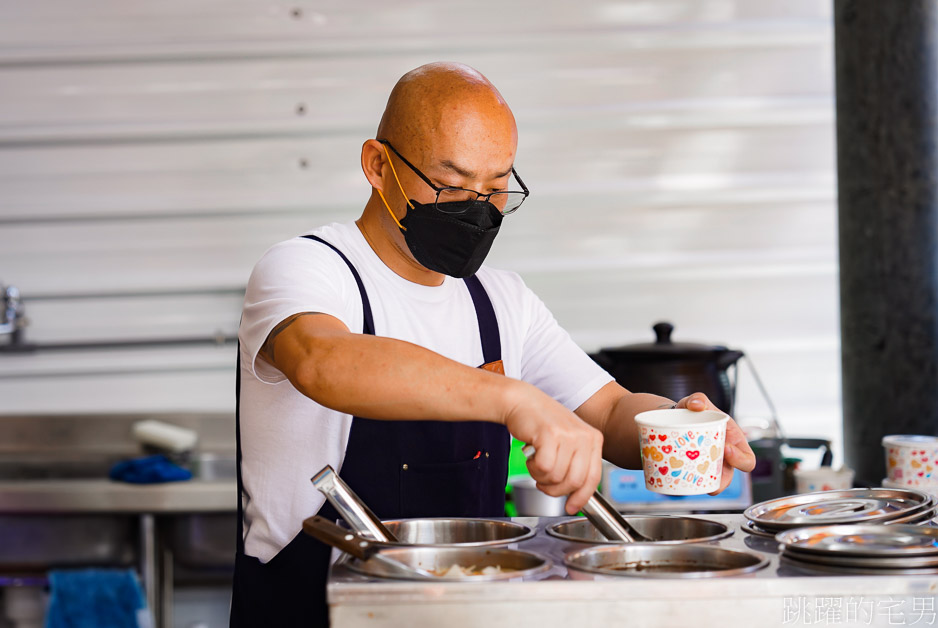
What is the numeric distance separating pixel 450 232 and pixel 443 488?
1.48 ft

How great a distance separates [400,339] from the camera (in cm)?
154

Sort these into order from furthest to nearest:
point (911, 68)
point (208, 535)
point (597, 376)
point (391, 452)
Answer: point (208, 535), point (911, 68), point (597, 376), point (391, 452)

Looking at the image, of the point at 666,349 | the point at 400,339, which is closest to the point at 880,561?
the point at 400,339

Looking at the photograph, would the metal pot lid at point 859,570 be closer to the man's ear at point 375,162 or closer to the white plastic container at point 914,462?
the man's ear at point 375,162

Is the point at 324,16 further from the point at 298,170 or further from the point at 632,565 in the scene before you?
the point at 632,565

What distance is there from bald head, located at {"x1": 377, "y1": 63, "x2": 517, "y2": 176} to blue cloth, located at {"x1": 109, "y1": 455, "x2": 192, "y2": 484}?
5.78ft

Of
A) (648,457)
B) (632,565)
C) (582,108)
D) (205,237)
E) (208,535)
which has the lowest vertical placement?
(208,535)

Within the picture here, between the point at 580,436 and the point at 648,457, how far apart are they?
0.15m

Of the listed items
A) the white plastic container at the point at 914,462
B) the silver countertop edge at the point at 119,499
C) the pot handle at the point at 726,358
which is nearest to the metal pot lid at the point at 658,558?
the white plastic container at the point at 914,462

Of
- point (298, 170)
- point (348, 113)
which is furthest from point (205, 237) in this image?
point (348, 113)

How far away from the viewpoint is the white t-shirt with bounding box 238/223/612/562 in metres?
1.49

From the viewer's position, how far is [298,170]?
348cm

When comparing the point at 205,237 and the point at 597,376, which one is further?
the point at 205,237

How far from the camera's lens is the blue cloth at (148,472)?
3.02 metres
